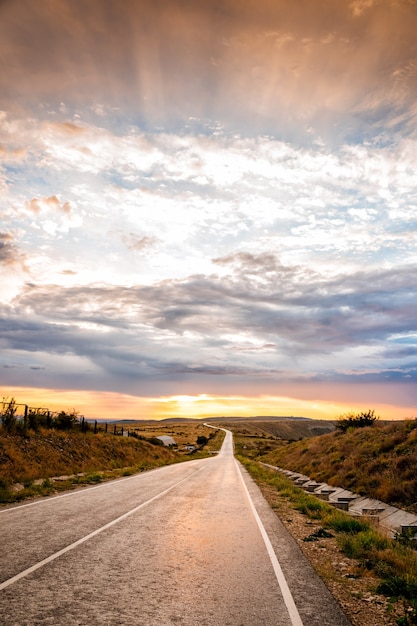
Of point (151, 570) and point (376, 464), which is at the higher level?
point (376, 464)

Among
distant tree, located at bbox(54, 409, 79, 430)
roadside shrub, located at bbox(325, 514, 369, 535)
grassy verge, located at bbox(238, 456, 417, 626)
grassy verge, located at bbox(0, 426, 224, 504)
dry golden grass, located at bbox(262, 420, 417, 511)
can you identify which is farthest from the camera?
distant tree, located at bbox(54, 409, 79, 430)

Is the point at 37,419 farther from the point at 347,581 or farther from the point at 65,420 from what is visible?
the point at 347,581

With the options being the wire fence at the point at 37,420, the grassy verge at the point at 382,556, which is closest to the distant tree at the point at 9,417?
the wire fence at the point at 37,420

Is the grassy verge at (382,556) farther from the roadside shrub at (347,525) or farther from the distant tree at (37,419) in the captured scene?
the distant tree at (37,419)

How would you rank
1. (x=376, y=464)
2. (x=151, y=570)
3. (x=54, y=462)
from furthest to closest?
(x=54, y=462) < (x=376, y=464) < (x=151, y=570)

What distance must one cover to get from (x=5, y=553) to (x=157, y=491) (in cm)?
1239

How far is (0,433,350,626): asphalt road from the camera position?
572cm

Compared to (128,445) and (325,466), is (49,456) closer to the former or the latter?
(325,466)

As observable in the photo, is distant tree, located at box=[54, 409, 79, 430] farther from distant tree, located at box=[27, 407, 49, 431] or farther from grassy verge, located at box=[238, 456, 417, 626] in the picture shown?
grassy verge, located at box=[238, 456, 417, 626]

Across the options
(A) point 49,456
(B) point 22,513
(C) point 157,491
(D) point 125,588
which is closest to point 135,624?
(D) point 125,588

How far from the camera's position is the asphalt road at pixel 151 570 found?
5723 millimetres

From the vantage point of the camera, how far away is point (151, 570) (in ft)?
25.4

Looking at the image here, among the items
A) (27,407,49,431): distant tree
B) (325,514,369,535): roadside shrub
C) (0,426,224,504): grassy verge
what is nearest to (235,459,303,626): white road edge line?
(325,514,369,535): roadside shrub

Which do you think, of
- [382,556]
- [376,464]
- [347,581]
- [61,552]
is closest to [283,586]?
[347,581]
